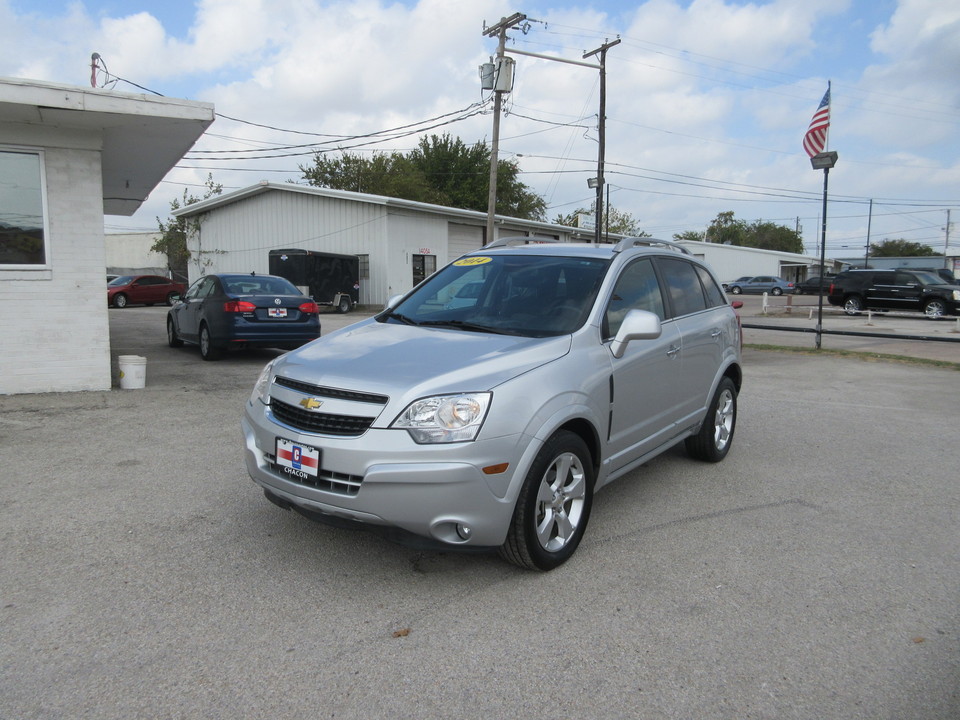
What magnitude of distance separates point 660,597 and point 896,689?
104cm

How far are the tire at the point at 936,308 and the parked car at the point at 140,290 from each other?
29.6 meters

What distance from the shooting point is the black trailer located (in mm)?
25703

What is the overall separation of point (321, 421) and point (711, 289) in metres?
3.94

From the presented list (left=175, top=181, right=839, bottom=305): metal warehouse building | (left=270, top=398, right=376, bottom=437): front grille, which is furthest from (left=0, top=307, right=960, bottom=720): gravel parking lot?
(left=175, top=181, right=839, bottom=305): metal warehouse building

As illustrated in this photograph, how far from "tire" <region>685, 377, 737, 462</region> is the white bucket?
6612mm

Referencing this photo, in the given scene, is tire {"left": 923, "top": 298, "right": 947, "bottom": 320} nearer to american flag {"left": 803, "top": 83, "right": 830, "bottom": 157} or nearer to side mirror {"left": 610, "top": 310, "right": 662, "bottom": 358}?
american flag {"left": 803, "top": 83, "right": 830, "bottom": 157}

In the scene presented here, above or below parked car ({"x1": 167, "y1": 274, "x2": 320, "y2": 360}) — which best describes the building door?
above

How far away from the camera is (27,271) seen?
8.19m

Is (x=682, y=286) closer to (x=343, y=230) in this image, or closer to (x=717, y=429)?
(x=717, y=429)

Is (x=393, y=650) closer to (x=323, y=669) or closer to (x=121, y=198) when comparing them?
(x=323, y=669)

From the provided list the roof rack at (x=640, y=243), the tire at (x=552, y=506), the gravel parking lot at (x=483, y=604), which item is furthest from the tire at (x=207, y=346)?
the tire at (x=552, y=506)

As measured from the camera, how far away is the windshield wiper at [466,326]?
4.11 m

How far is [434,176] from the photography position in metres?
53.7

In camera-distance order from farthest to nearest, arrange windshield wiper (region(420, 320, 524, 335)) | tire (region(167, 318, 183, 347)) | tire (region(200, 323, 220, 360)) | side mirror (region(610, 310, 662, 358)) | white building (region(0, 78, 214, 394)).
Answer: tire (region(167, 318, 183, 347))
tire (region(200, 323, 220, 360))
white building (region(0, 78, 214, 394))
windshield wiper (region(420, 320, 524, 335))
side mirror (region(610, 310, 662, 358))
